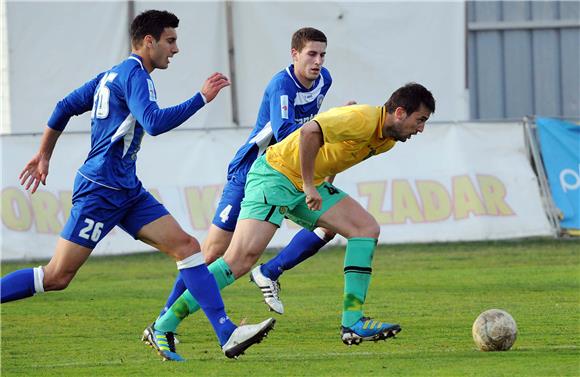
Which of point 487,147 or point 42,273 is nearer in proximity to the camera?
point 42,273

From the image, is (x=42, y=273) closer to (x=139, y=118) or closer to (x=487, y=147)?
(x=139, y=118)

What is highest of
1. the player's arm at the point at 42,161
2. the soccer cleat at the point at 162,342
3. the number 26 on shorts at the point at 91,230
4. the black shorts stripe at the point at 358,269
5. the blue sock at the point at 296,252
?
the player's arm at the point at 42,161

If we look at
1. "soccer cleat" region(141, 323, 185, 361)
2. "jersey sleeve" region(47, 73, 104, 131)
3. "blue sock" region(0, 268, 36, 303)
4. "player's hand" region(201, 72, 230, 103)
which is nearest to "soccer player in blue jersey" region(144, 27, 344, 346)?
"soccer cleat" region(141, 323, 185, 361)

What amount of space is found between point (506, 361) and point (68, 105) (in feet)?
11.3

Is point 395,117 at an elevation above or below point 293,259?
above

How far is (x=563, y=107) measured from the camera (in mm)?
23719

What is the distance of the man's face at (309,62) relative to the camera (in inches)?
372

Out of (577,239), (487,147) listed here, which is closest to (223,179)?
(487,147)

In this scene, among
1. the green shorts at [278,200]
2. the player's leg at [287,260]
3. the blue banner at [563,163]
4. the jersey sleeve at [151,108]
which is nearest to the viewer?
the jersey sleeve at [151,108]

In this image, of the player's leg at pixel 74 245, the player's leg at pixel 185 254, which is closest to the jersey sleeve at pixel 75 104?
the player's leg at pixel 74 245

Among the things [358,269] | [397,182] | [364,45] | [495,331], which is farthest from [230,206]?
[364,45]

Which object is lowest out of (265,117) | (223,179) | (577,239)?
(577,239)

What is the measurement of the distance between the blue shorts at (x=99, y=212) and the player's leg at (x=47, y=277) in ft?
0.22

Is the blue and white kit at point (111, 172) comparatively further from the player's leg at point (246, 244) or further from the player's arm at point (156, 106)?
the player's leg at point (246, 244)
